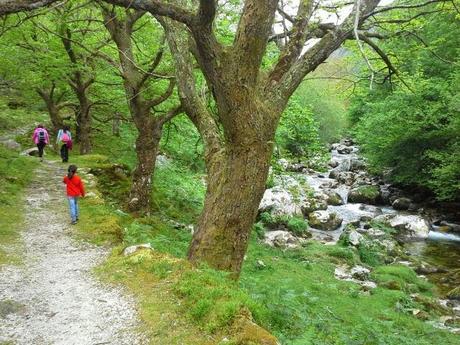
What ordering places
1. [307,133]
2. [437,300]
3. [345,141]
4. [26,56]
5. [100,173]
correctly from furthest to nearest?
[345,141], [100,173], [26,56], [437,300], [307,133]

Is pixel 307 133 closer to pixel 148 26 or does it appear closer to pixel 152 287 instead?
pixel 148 26

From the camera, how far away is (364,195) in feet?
95.1

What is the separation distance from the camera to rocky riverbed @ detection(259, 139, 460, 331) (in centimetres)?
1662

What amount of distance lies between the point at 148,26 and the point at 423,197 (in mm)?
23039

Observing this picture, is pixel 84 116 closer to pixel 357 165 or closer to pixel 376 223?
pixel 376 223

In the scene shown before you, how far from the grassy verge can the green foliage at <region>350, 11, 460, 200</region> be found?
60.9ft

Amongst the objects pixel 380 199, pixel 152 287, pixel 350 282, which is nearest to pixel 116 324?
pixel 152 287

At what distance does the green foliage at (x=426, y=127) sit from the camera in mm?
23359

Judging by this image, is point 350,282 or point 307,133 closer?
point 307,133

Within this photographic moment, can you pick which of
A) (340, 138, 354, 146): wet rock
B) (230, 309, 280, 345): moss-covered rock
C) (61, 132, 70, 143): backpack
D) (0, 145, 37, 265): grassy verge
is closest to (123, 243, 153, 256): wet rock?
(0, 145, 37, 265): grassy verge

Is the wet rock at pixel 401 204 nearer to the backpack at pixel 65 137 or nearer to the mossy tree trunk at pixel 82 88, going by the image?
the mossy tree trunk at pixel 82 88

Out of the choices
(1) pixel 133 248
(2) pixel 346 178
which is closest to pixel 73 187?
(1) pixel 133 248

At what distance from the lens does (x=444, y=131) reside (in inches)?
968

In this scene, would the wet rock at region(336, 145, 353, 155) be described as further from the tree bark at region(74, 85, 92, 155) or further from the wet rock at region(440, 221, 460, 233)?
the tree bark at region(74, 85, 92, 155)
